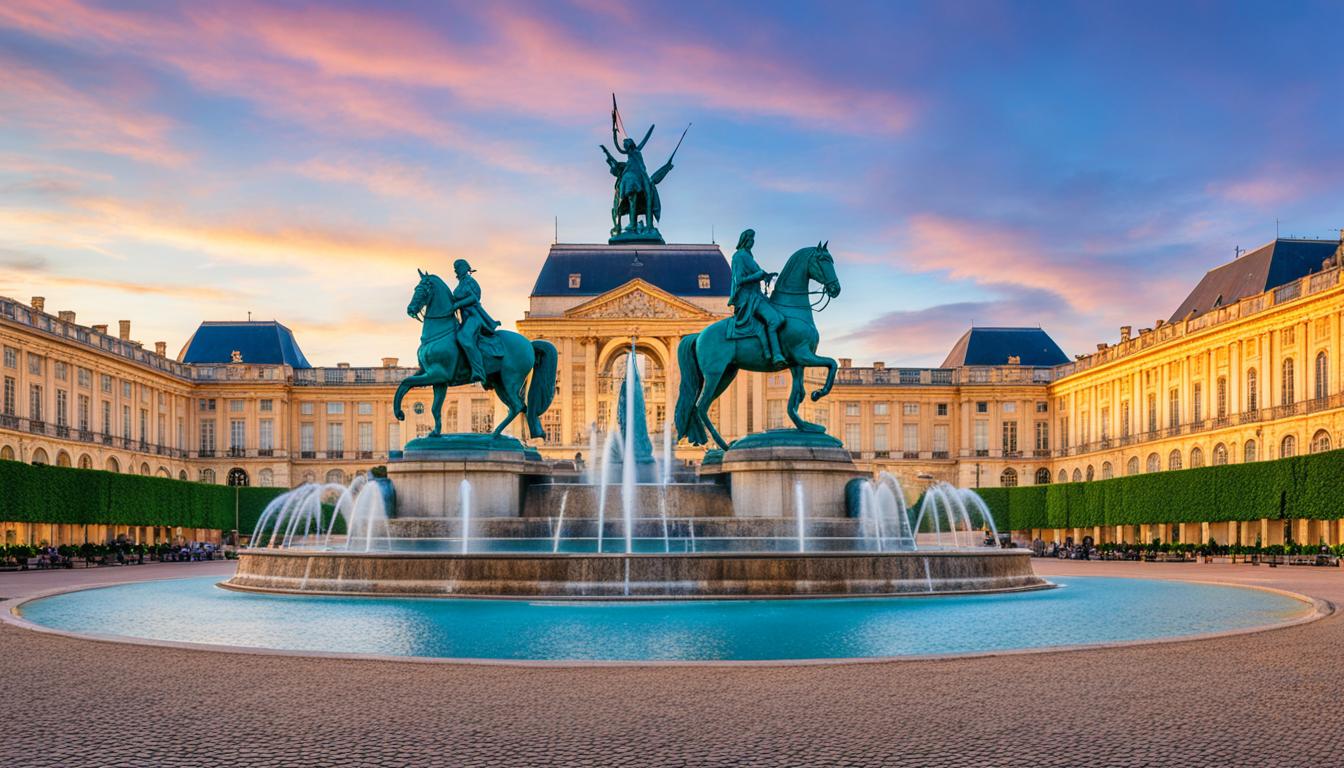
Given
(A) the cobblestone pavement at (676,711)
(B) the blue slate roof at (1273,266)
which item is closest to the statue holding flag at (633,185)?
(B) the blue slate roof at (1273,266)

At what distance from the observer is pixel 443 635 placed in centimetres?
1214

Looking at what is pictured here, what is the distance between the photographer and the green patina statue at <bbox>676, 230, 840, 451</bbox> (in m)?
20.8

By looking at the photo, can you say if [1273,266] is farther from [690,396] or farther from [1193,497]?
[690,396]

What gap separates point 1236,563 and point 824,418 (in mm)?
51873

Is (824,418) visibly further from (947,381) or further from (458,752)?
(458,752)

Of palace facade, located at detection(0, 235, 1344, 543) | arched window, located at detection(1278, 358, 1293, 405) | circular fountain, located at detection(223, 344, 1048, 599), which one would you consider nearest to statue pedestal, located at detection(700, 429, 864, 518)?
circular fountain, located at detection(223, 344, 1048, 599)

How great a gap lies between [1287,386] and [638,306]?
37972 mm

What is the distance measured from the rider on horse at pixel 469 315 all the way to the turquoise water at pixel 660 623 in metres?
5.92

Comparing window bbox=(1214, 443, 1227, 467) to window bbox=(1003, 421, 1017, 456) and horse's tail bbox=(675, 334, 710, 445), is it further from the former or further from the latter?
horse's tail bbox=(675, 334, 710, 445)

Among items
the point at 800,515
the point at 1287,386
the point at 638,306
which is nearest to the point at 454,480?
the point at 800,515

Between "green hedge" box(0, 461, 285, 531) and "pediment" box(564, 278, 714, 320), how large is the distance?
24028 mm

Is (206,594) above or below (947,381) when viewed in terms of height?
below

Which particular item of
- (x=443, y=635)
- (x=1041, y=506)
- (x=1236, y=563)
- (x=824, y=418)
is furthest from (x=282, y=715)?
(x=824, y=418)

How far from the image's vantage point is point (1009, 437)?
90.4 m
